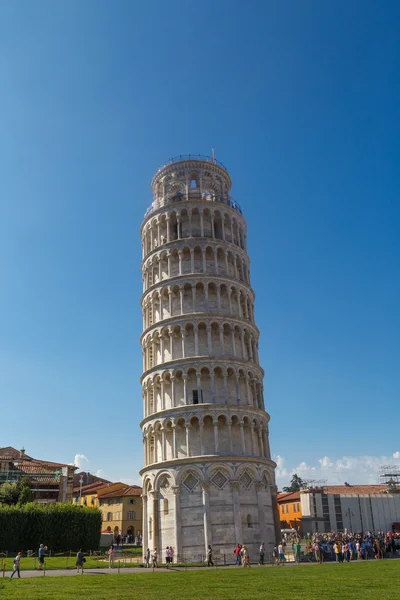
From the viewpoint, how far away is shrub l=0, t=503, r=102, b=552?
48406mm

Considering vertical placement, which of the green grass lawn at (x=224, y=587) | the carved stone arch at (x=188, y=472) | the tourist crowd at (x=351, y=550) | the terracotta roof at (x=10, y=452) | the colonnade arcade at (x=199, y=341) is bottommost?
the tourist crowd at (x=351, y=550)

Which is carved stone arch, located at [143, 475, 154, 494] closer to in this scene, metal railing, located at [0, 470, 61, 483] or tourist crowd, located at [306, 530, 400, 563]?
tourist crowd, located at [306, 530, 400, 563]

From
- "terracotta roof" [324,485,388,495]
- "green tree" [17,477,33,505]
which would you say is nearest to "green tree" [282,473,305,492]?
"terracotta roof" [324,485,388,495]

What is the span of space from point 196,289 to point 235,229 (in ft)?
29.9

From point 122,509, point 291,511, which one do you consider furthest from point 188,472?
point 291,511

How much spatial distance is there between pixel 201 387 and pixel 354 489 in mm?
57701

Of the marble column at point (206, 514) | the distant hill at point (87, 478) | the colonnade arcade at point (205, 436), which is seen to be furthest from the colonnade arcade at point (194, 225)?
the distant hill at point (87, 478)

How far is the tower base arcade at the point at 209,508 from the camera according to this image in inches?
1576

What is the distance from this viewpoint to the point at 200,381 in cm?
4531

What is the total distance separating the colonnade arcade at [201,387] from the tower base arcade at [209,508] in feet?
16.4

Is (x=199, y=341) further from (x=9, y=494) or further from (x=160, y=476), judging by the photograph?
(x=9, y=494)

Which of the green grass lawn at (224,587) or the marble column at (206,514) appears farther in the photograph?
the marble column at (206,514)

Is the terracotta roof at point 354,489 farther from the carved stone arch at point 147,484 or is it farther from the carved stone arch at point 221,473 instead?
the carved stone arch at point 221,473

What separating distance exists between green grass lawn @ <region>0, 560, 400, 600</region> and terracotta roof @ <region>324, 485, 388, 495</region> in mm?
63904
